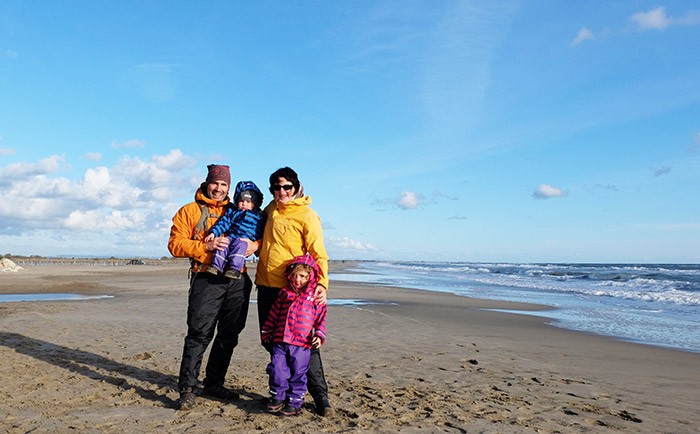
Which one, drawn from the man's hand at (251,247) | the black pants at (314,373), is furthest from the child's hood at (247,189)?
the black pants at (314,373)

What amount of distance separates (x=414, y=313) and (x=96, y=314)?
329 inches

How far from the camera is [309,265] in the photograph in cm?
448

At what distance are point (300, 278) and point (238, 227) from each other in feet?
2.75

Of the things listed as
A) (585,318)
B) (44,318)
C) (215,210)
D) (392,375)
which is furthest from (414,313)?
(215,210)

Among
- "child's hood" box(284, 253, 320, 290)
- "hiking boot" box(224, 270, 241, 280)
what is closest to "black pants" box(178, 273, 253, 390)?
"hiking boot" box(224, 270, 241, 280)

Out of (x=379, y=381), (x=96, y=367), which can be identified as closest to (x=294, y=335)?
(x=379, y=381)

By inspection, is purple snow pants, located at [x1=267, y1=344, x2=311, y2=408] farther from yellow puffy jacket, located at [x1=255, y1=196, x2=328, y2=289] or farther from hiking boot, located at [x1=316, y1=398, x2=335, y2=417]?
yellow puffy jacket, located at [x1=255, y1=196, x2=328, y2=289]

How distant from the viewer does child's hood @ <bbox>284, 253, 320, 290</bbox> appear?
14.7 ft

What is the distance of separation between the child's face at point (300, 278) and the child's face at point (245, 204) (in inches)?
34.2

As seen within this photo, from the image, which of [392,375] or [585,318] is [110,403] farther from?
[585,318]

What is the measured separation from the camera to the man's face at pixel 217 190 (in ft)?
16.0

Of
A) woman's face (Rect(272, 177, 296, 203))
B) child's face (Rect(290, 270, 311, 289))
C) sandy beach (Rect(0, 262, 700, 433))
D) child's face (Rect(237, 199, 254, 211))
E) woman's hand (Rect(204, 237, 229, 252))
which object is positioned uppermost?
woman's face (Rect(272, 177, 296, 203))

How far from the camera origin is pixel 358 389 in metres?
5.50

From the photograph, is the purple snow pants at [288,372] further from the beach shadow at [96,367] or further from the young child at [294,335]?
the beach shadow at [96,367]
